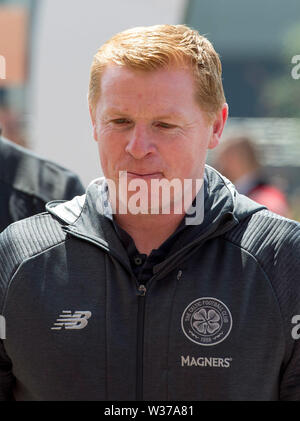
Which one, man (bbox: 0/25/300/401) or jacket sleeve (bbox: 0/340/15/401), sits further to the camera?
jacket sleeve (bbox: 0/340/15/401)

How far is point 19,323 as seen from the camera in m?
1.67

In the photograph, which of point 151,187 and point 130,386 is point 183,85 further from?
A: point 130,386

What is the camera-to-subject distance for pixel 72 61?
14.4 ft

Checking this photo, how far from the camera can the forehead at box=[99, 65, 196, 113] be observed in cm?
158

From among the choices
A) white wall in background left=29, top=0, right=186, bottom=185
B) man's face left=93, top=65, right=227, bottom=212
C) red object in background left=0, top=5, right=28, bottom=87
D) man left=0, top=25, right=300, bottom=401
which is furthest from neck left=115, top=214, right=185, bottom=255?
red object in background left=0, top=5, right=28, bottom=87

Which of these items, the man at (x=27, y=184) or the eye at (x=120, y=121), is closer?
the eye at (x=120, y=121)

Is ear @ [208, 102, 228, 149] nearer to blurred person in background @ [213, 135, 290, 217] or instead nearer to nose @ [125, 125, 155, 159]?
nose @ [125, 125, 155, 159]

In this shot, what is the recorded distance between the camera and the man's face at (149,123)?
5.18 feet

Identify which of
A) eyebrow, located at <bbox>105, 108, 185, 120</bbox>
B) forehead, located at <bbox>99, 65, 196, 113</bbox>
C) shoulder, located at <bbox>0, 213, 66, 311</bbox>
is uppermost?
forehead, located at <bbox>99, 65, 196, 113</bbox>

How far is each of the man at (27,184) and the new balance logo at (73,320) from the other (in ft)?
2.19

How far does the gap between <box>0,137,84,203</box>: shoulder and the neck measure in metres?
0.60

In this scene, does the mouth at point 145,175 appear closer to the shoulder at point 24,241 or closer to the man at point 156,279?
the man at point 156,279

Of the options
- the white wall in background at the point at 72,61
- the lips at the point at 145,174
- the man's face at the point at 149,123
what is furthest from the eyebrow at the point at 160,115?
the white wall in background at the point at 72,61

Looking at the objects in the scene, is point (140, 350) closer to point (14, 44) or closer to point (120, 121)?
point (120, 121)
